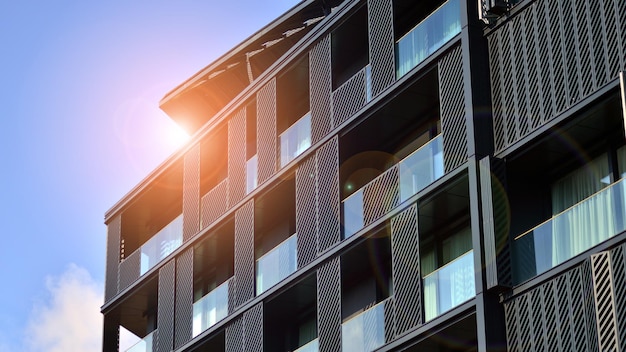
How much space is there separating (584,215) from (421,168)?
657 centimetres

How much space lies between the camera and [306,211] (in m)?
36.9

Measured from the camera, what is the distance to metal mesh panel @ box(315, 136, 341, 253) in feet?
116

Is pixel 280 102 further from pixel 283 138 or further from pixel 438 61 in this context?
pixel 438 61

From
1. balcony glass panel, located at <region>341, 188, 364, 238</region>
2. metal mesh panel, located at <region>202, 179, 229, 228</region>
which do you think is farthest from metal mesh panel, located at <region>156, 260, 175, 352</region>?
balcony glass panel, located at <region>341, 188, 364, 238</region>

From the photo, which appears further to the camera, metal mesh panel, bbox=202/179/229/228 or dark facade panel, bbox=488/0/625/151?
metal mesh panel, bbox=202/179/229/228

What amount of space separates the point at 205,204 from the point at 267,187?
171 inches

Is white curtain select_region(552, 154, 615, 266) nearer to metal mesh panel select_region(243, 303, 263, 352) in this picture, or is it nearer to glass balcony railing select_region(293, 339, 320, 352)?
glass balcony railing select_region(293, 339, 320, 352)

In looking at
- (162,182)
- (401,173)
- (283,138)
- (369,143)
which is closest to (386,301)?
(401,173)

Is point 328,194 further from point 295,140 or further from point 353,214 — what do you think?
point 295,140

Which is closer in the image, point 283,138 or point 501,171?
point 501,171

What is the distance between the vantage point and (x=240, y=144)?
41.3 metres

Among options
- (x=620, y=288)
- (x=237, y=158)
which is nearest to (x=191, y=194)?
(x=237, y=158)

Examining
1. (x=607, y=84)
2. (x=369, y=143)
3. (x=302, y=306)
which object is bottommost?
(x=607, y=84)

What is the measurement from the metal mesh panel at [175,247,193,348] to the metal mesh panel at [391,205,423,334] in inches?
451
